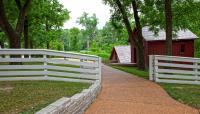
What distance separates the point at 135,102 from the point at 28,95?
335 cm

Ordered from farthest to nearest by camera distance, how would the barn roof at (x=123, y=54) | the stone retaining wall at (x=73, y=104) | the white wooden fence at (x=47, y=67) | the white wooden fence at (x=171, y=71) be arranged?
the barn roof at (x=123, y=54), the white wooden fence at (x=171, y=71), the white wooden fence at (x=47, y=67), the stone retaining wall at (x=73, y=104)

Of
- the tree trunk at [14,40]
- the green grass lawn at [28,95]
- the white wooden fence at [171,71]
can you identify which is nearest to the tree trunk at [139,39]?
the tree trunk at [14,40]

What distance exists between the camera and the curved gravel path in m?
10.5

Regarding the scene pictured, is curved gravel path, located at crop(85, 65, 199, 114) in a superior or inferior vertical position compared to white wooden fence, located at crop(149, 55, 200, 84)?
inferior

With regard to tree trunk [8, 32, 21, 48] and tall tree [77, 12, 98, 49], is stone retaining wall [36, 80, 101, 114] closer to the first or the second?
tree trunk [8, 32, 21, 48]

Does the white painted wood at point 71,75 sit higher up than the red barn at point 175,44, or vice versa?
the red barn at point 175,44

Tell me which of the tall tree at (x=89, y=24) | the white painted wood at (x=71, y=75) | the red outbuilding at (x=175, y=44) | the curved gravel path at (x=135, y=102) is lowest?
the curved gravel path at (x=135, y=102)

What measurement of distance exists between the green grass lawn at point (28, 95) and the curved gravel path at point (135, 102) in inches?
40.3

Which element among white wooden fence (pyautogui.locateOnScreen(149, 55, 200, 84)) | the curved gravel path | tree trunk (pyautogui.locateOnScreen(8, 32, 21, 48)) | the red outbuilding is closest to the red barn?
the red outbuilding

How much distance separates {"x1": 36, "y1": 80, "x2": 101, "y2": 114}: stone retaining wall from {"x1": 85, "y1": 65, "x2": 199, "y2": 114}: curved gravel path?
0.21 m

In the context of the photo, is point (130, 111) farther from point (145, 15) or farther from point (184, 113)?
point (145, 15)

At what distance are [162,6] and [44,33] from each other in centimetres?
2217

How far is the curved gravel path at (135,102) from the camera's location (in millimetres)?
10453

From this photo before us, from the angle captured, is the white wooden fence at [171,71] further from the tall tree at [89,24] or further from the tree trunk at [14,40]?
the tall tree at [89,24]
